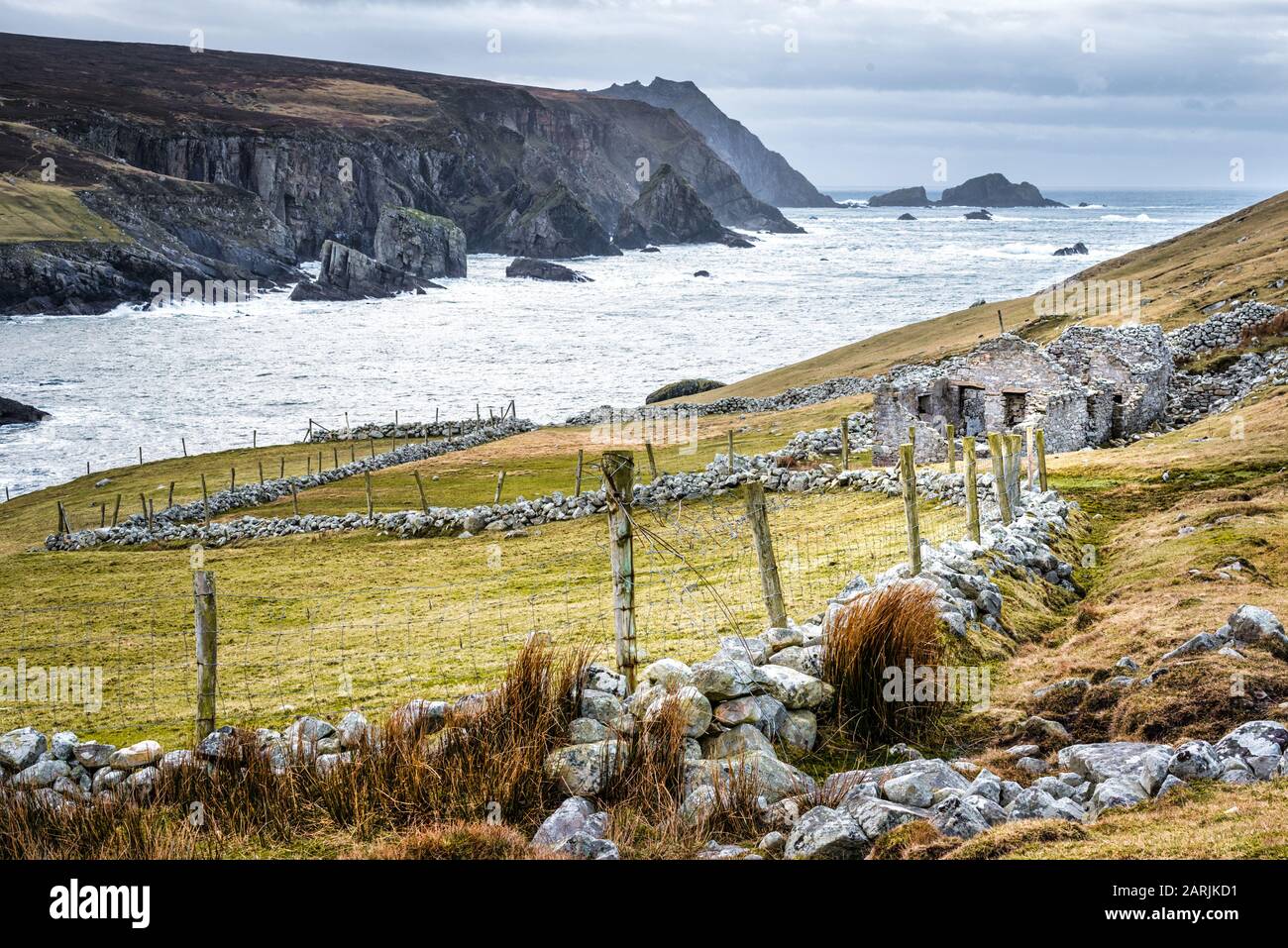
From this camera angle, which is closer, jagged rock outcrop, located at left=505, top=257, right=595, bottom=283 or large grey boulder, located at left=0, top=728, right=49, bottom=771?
large grey boulder, located at left=0, top=728, right=49, bottom=771

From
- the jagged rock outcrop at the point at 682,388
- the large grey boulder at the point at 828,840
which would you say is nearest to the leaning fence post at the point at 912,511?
the large grey boulder at the point at 828,840

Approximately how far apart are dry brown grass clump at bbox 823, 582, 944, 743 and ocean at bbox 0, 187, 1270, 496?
2342 inches

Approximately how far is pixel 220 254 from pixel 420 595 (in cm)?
15826

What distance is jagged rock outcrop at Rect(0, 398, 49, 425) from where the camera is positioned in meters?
74.9

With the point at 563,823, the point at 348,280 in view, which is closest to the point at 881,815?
the point at 563,823

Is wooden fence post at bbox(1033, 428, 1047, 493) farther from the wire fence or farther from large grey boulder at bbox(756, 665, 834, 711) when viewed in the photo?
large grey boulder at bbox(756, 665, 834, 711)

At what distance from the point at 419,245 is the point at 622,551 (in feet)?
602

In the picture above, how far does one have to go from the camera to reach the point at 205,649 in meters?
11.1

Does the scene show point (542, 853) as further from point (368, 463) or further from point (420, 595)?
point (368, 463)

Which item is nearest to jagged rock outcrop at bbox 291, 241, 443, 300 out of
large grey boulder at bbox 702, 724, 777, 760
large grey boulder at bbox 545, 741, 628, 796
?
large grey boulder at bbox 702, 724, 777, 760

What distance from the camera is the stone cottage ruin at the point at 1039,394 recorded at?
35625 millimetres

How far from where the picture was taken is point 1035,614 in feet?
50.0

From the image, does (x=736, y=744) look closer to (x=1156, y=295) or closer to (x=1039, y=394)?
(x=1039, y=394)

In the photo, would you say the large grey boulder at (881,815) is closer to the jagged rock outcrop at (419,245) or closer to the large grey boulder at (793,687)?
the large grey boulder at (793,687)
